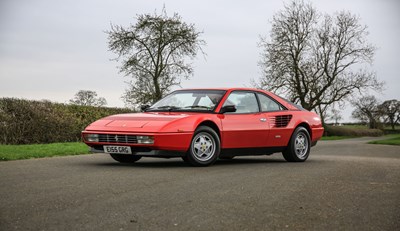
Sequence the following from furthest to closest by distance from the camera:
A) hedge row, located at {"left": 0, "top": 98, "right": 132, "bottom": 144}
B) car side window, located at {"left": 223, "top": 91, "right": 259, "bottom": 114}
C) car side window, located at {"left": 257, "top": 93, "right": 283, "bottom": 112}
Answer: hedge row, located at {"left": 0, "top": 98, "right": 132, "bottom": 144} → car side window, located at {"left": 257, "top": 93, "right": 283, "bottom": 112} → car side window, located at {"left": 223, "top": 91, "right": 259, "bottom": 114}

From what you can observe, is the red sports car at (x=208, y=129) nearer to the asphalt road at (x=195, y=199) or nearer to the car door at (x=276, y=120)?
the car door at (x=276, y=120)

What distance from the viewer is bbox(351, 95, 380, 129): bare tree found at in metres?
68.9

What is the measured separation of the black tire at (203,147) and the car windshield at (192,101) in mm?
573

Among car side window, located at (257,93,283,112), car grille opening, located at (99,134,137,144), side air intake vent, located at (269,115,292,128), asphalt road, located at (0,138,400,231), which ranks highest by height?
car side window, located at (257,93,283,112)

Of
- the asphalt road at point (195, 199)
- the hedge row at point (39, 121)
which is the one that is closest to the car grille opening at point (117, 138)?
the asphalt road at point (195, 199)

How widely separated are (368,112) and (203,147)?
211 feet

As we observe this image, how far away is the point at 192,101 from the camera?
985 centimetres

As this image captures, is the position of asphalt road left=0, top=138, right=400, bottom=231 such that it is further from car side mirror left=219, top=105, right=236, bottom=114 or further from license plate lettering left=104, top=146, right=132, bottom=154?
car side mirror left=219, top=105, right=236, bottom=114

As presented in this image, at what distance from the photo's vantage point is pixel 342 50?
44.1 meters

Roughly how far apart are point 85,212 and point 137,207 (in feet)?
1.70

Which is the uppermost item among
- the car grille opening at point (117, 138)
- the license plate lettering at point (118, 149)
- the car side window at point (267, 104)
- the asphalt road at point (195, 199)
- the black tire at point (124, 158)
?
the car side window at point (267, 104)

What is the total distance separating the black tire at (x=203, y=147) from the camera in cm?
902

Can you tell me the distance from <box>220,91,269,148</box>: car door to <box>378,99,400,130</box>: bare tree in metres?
68.4

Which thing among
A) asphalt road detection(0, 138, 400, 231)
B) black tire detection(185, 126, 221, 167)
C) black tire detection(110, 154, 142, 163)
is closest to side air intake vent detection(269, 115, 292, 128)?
black tire detection(185, 126, 221, 167)
